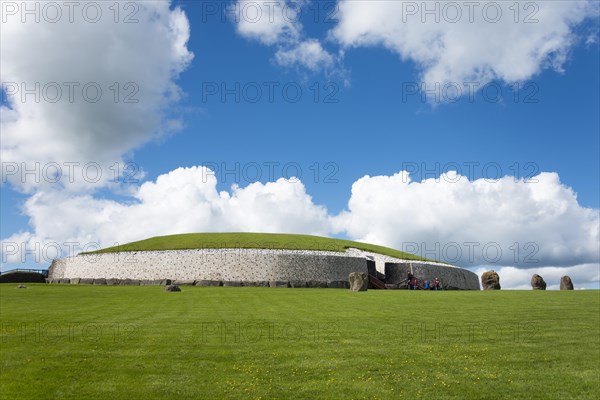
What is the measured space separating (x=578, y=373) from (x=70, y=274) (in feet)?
230

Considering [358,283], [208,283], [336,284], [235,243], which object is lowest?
[336,284]

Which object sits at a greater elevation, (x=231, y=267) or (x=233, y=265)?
(x=233, y=265)

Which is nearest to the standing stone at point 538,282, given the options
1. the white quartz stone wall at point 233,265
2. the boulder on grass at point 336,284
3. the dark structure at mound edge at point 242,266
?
the dark structure at mound edge at point 242,266

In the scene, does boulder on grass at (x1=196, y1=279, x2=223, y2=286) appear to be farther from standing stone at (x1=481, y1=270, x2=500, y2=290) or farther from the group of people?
standing stone at (x1=481, y1=270, x2=500, y2=290)

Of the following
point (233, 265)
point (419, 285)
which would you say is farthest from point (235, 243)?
point (419, 285)

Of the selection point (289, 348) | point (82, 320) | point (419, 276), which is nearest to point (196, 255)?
point (419, 276)

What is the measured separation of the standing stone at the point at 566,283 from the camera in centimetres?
4575

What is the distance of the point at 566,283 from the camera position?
45938 mm

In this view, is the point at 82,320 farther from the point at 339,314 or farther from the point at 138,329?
the point at 339,314

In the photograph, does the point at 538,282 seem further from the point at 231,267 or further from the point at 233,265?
the point at 231,267

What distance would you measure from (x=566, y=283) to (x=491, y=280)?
25.3ft

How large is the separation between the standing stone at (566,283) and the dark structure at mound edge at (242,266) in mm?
20209

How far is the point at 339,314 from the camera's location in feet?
83.8

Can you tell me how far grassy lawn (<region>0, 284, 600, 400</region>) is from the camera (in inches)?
563
